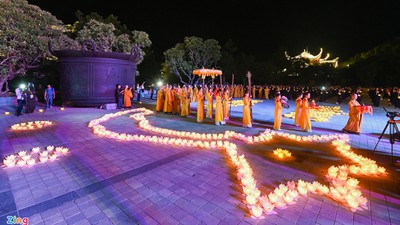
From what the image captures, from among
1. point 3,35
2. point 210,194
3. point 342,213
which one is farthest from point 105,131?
point 3,35

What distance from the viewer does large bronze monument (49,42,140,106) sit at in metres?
14.6

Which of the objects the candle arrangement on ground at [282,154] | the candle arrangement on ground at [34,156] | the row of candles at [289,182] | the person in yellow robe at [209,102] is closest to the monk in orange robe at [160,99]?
the person in yellow robe at [209,102]

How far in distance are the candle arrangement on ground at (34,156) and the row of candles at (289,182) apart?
72.0 inches

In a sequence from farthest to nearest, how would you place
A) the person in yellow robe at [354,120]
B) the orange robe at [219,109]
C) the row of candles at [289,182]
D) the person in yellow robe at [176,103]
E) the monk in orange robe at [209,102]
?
the person in yellow robe at [176,103], the monk in orange robe at [209,102], the orange robe at [219,109], the person in yellow robe at [354,120], the row of candles at [289,182]

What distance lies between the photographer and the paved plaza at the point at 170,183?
3.25 metres

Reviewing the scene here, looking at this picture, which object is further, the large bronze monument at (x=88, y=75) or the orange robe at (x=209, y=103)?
the large bronze monument at (x=88, y=75)

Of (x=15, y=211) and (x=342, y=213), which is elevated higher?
(x=342, y=213)

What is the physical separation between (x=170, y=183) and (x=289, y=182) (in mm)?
2244

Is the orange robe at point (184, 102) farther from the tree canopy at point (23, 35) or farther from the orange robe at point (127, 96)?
the tree canopy at point (23, 35)

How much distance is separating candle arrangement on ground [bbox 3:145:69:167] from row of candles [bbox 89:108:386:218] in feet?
6.00

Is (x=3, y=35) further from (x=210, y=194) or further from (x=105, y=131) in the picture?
(x=210, y=194)

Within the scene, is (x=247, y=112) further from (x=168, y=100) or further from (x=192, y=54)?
(x=192, y=54)

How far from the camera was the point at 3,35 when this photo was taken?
46.8ft

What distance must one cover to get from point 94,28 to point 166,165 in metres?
20.5
